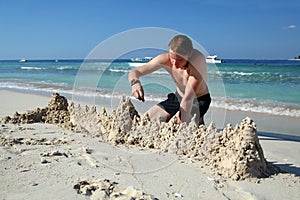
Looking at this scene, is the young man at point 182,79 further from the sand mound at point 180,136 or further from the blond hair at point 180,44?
the sand mound at point 180,136

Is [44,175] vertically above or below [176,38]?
below

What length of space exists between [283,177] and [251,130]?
49 cm

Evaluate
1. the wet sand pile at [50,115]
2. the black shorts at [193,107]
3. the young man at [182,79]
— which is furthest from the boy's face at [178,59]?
the wet sand pile at [50,115]

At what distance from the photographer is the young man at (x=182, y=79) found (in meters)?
3.55

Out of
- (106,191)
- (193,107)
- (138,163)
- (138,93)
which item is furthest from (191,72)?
(106,191)

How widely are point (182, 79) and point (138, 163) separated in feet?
4.84

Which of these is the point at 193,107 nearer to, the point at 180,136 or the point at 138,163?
the point at 180,136

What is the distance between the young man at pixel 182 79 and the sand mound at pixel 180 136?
0.25m

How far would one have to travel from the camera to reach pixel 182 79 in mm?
4152

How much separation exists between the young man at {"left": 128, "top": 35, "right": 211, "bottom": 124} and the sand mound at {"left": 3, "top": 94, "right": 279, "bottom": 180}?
0.25 m

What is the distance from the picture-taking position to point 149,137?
3637 mm

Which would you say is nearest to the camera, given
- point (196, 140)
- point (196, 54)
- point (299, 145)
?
point (196, 140)

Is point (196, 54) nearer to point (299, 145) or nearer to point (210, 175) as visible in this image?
point (210, 175)

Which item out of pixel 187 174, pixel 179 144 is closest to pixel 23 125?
pixel 179 144
